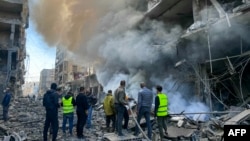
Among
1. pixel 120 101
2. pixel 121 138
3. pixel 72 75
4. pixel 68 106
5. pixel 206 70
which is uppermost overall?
pixel 72 75

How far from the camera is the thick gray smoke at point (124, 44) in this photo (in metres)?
14.6

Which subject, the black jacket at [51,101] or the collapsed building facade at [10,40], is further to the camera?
the collapsed building facade at [10,40]

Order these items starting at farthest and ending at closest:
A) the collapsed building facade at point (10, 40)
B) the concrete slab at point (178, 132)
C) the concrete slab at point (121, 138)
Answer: the collapsed building facade at point (10, 40) < the concrete slab at point (178, 132) < the concrete slab at point (121, 138)

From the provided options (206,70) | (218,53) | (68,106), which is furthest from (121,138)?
(218,53)

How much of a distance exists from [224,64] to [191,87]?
7.70 ft

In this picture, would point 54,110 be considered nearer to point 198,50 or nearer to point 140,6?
point 198,50

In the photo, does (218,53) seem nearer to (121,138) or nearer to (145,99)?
(145,99)

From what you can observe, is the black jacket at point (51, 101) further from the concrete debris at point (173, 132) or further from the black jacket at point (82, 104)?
the concrete debris at point (173, 132)

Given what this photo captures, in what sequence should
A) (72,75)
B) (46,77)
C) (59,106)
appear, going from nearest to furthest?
(59,106), (72,75), (46,77)

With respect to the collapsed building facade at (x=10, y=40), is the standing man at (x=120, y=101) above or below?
below

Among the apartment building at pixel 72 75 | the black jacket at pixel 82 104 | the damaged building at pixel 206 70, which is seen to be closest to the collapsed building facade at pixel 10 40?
the damaged building at pixel 206 70

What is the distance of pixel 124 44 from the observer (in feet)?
55.3

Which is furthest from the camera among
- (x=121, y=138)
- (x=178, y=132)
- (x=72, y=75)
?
(x=72, y=75)

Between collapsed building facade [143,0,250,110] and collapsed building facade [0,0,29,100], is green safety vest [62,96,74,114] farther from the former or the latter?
collapsed building facade [0,0,29,100]
